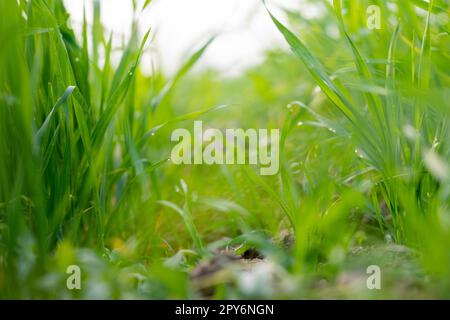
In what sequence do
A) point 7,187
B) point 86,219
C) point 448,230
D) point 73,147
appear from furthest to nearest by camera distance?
point 86,219
point 73,147
point 7,187
point 448,230

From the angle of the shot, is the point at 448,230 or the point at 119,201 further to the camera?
the point at 119,201

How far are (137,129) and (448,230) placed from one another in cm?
99

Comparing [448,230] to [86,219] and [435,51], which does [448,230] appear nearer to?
[435,51]

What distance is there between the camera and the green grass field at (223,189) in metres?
1.00

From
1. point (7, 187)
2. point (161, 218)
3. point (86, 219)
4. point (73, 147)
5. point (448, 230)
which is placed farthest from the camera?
point (161, 218)

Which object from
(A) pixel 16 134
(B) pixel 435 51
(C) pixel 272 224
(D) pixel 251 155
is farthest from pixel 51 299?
(B) pixel 435 51

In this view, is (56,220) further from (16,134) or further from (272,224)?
(272,224)

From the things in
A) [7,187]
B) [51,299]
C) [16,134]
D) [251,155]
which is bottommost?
[51,299]

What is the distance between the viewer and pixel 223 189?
5.88ft

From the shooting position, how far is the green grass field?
1003 millimetres

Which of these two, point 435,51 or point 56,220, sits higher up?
point 435,51

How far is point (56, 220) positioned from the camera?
47.5 inches

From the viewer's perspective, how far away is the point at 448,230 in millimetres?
959

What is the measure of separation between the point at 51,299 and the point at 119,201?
0.47 metres
